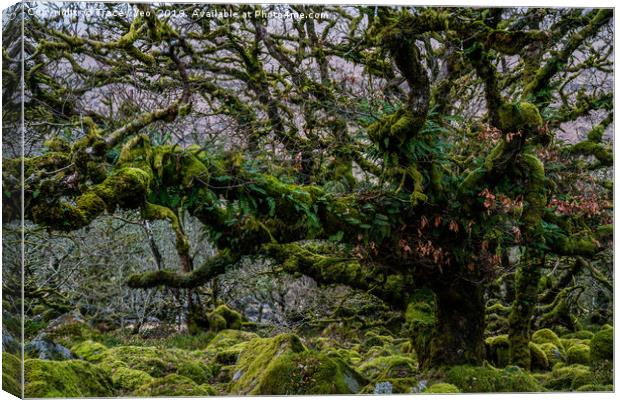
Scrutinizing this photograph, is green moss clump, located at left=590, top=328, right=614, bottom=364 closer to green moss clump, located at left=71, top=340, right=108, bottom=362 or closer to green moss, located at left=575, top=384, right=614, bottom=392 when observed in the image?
green moss, located at left=575, top=384, right=614, bottom=392

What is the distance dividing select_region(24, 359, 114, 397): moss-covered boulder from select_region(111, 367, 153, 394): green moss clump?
355 millimetres

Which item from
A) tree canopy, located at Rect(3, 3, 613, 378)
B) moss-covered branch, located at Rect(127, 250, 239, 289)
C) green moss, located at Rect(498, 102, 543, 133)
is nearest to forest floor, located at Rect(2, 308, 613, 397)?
tree canopy, located at Rect(3, 3, 613, 378)

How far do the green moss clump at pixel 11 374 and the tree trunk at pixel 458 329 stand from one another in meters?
4.11

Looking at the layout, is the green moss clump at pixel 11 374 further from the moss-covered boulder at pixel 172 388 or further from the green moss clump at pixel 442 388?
Answer: the green moss clump at pixel 442 388

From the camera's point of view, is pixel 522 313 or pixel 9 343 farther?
A: pixel 522 313

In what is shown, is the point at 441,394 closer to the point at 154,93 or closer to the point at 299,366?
the point at 299,366

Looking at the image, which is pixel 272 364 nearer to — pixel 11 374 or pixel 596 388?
pixel 11 374

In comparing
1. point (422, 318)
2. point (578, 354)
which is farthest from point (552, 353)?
point (422, 318)

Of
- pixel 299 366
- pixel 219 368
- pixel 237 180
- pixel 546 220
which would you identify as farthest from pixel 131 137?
pixel 546 220

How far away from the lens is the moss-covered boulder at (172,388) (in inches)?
338

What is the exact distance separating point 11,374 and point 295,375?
8.68ft

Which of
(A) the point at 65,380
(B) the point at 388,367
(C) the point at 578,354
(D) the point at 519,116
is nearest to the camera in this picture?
(D) the point at 519,116

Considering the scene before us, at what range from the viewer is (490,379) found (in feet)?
29.1

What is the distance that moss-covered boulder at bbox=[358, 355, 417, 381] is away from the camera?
29.7ft
